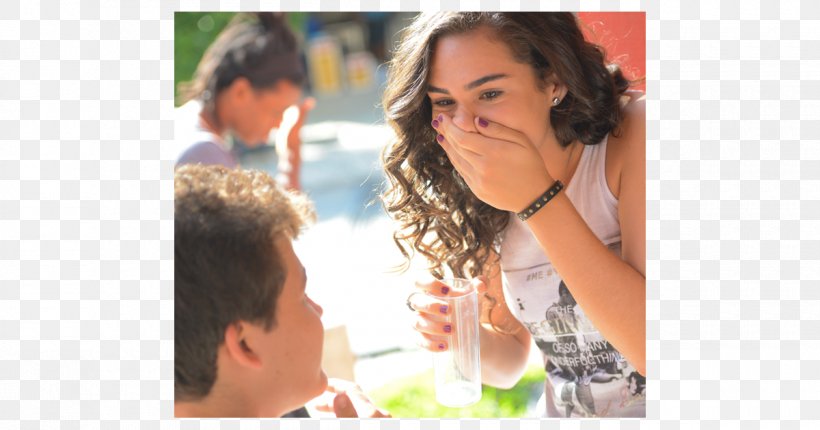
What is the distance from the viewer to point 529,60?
4.55 ft

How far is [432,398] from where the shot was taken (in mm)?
2379

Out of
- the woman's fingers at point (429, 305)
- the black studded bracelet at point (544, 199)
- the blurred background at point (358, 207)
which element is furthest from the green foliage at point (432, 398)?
the black studded bracelet at point (544, 199)

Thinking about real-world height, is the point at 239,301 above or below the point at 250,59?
below

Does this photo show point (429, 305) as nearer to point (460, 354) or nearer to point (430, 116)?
point (460, 354)

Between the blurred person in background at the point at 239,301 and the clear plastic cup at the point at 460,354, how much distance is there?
0.92ft

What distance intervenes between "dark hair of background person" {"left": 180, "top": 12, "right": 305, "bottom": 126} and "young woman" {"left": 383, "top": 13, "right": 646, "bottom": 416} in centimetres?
142

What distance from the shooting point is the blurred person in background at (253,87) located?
2.88 metres

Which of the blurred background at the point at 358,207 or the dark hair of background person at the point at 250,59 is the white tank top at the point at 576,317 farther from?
the dark hair of background person at the point at 250,59

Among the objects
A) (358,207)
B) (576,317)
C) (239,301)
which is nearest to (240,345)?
(239,301)

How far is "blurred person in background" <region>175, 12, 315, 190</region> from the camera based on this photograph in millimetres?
2885

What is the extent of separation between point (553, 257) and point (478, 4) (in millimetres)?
422

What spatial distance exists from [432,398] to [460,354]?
38.5 inches

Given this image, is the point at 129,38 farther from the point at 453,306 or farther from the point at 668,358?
the point at 668,358

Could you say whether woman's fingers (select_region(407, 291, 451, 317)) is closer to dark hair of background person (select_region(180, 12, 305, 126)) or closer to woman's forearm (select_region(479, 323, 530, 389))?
woman's forearm (select_region(479, 323, 530, 389))
